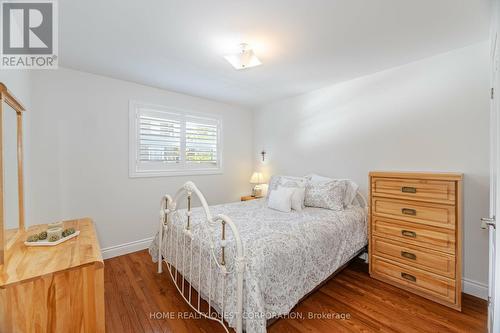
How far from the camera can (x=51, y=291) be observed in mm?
974

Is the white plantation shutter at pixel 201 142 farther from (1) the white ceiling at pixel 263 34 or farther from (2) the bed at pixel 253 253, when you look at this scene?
(2) the bed at pixel 253 253

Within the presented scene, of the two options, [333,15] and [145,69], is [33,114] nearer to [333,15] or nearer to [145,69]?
[145,69]

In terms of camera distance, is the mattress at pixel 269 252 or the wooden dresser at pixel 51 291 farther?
the mattress at pixel 269 252

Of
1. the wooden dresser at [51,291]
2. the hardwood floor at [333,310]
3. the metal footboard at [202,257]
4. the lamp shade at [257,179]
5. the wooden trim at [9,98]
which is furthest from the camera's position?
the lamp shade at [257,179]

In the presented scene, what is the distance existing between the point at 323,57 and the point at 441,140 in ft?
4.94

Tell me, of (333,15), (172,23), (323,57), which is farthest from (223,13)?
(323,57)

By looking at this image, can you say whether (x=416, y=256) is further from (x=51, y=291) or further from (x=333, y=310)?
(x=51, y=291)

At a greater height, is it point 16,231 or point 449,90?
point 449,90

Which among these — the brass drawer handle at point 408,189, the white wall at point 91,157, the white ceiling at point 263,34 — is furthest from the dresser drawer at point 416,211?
the white wall at point 91,157

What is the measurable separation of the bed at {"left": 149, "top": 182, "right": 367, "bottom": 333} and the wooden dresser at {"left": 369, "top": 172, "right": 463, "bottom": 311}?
0.95 ft

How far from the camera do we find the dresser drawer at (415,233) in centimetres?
188

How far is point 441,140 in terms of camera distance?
222 cm

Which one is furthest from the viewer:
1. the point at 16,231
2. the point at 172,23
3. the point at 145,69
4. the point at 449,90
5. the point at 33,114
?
the point at 145,69

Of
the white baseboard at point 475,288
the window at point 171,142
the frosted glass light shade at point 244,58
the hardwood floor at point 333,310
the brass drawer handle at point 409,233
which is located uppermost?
the frosted glass light shade at point 244,58
